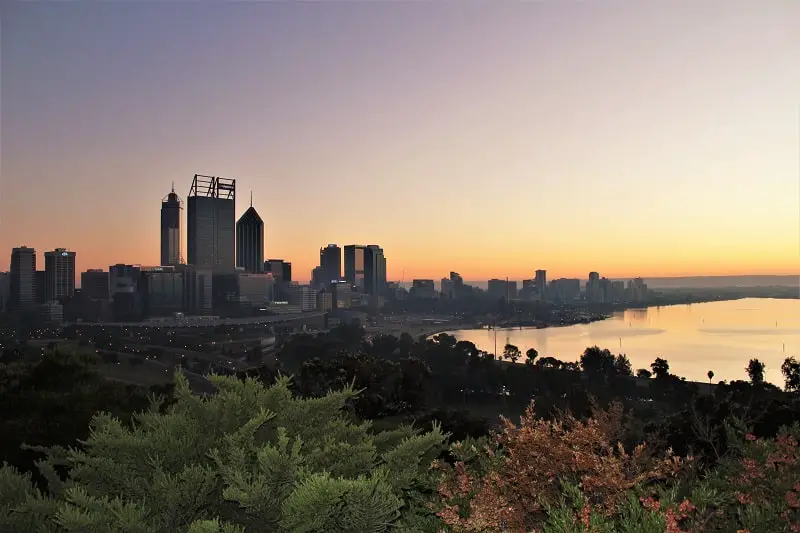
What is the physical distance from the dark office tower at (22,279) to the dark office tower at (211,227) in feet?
185

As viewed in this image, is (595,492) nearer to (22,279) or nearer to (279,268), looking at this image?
(22,279)

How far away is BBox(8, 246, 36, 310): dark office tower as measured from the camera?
9731cm

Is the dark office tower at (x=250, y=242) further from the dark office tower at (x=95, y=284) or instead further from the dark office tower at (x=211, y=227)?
the dark office tower at (x=95, y=284)

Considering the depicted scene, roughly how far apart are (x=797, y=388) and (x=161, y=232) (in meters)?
172

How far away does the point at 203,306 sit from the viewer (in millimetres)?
124312

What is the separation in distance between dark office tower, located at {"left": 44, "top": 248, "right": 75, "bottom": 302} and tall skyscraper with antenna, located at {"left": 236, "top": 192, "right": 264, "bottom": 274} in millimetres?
70616

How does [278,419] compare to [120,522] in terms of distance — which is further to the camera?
[278,419]

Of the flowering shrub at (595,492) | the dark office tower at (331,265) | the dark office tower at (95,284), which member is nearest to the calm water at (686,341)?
the flowering shrub at (595,492)

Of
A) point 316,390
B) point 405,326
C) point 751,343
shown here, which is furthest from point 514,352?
point 405,326

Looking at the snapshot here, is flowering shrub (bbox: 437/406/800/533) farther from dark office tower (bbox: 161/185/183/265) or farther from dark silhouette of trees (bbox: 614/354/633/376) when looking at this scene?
dark office tower (bbox: 161/185/183/265)

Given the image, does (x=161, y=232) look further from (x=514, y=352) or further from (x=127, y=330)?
(x=514, y=352)

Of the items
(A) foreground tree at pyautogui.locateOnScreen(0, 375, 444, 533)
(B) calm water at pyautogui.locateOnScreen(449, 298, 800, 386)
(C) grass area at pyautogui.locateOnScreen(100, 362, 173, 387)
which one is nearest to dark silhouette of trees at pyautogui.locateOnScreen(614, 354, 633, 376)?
(B) calm water at pyautogui.locateOnScreen(449, 298, 800, 386)

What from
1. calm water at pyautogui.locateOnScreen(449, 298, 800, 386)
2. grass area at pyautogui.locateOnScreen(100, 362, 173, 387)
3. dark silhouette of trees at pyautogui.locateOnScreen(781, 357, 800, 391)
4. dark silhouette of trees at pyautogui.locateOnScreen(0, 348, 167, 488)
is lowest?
calm water at pyautogui.locateOnScreen(449, 298, 800, 386)

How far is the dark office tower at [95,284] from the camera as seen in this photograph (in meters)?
115
